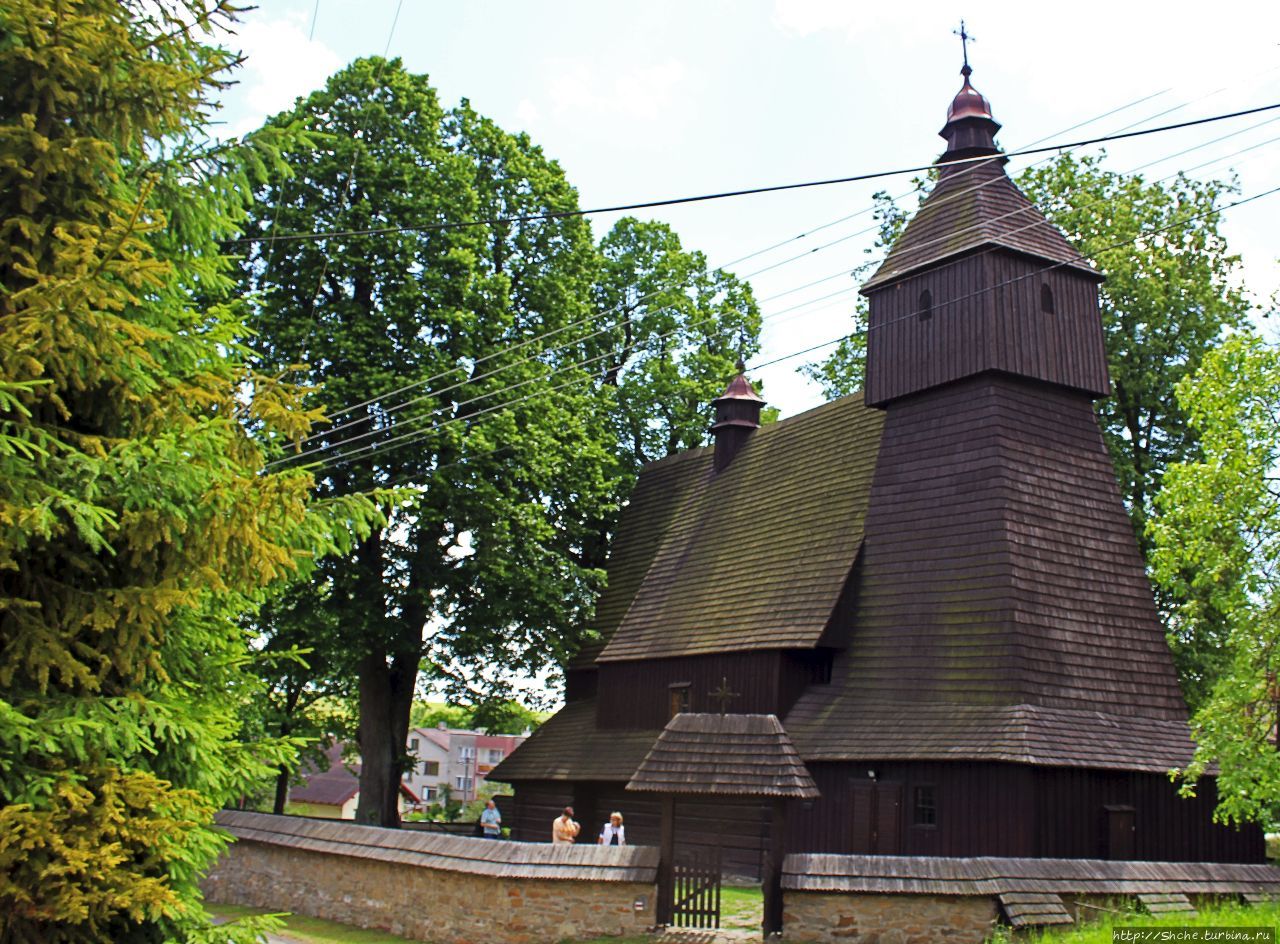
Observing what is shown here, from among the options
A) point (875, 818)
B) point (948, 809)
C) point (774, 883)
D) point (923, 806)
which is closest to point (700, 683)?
point (875, 818)

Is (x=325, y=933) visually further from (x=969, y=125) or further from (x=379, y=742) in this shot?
(x=969, y=125)

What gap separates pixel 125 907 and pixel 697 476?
79.4ft

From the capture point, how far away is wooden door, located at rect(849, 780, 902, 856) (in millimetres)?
19766

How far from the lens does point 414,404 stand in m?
25.5

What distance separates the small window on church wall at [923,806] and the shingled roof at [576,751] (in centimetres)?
717

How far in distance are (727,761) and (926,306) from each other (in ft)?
35.6

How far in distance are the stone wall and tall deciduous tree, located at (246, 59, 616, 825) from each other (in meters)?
12.6

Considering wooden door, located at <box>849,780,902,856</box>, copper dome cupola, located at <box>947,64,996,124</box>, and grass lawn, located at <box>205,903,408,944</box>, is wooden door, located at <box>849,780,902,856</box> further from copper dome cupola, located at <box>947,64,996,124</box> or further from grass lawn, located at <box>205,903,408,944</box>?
copper dome cupola, located at <box>947,64,996,124</box>

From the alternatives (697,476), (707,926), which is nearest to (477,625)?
(697,476)

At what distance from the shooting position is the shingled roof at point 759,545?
2364cm

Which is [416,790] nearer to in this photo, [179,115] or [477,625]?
[477,625]

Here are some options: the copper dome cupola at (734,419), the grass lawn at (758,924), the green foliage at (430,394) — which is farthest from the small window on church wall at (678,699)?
the copper dome cupola at (734,419)

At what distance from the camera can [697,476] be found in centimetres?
3155

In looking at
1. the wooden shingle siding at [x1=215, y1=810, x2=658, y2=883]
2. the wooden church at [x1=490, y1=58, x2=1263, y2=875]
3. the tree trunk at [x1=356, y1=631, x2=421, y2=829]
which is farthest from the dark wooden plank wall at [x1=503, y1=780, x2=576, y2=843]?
the wooden shingle siding at [x1=215, y1=810, x2=658, y2=883]
